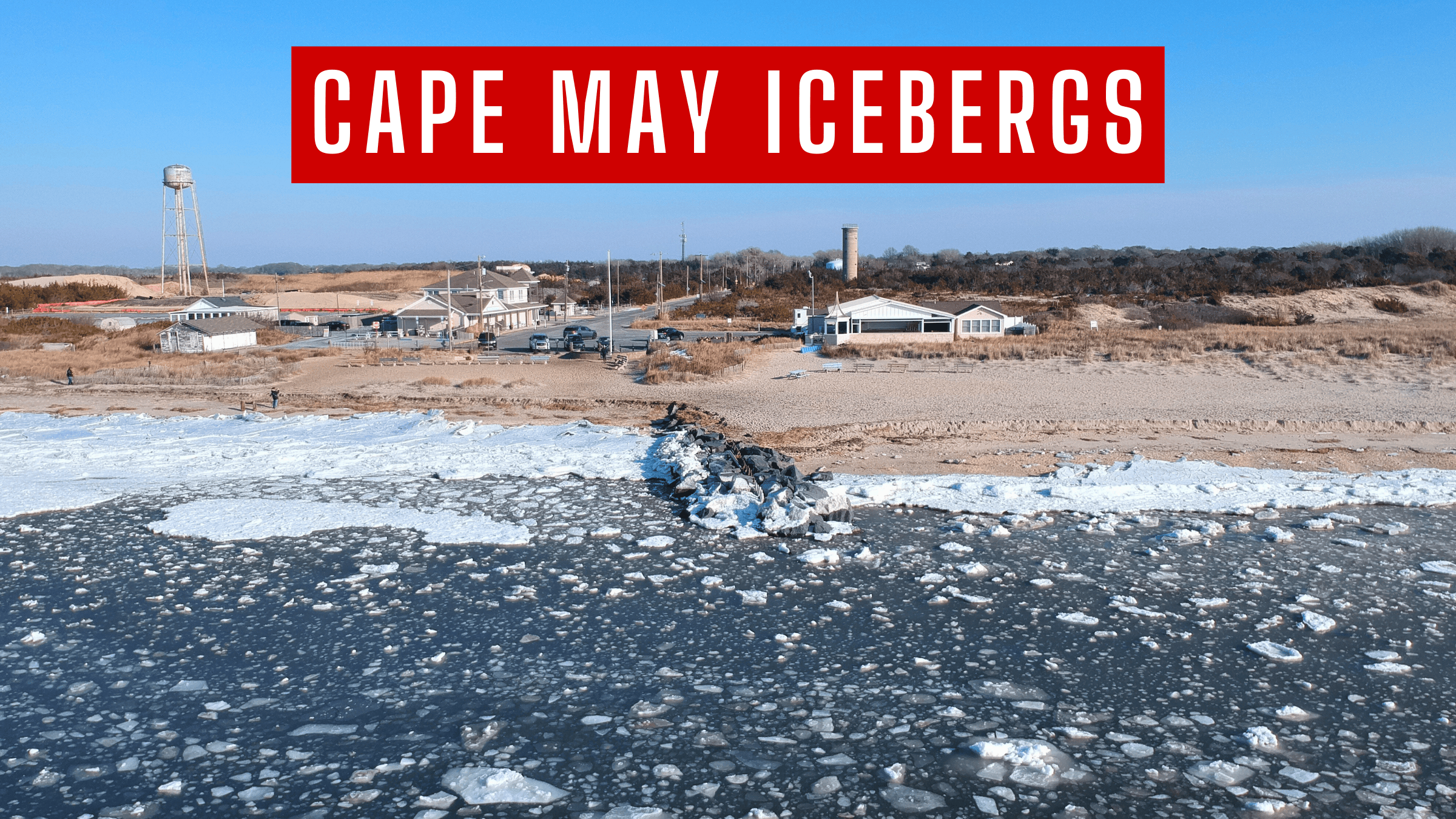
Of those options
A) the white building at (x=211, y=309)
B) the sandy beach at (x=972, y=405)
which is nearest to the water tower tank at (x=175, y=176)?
the white building at (x=211, y=309)

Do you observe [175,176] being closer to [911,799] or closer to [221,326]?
[221,326]

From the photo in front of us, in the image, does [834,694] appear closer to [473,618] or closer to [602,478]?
[473,618]

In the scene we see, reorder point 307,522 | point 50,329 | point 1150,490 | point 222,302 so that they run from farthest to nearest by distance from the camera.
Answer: point 222,302 → point 50,329 → point 1150,490 → point 307,522

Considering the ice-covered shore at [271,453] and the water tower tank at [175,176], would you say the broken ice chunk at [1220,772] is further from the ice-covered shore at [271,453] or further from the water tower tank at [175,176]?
the water tower tank at [175,176]

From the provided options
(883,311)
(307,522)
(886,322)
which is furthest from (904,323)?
(307,522)

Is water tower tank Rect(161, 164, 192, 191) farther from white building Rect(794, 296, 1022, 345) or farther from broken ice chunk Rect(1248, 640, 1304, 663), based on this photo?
broken ice chunk Rect(1248, 640, 1304, 663)
